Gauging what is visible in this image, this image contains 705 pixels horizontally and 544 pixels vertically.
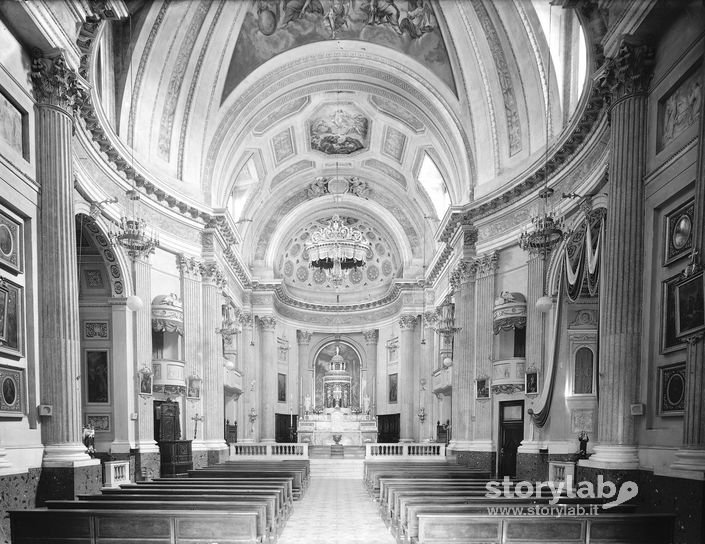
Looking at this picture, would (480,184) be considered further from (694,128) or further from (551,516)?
(551,516)

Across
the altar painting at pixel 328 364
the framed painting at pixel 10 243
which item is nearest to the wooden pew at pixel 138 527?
the framed painting at pixel 10 243

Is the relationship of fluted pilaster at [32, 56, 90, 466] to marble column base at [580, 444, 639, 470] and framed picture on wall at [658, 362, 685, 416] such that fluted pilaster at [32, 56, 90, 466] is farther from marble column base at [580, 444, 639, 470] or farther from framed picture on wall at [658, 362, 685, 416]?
framed picture on wall at [658, 362, 685, 416]

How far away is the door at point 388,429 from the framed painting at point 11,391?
74.3 ft

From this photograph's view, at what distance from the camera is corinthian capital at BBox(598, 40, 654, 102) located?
8648 millimetres

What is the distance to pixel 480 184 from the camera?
737 inches

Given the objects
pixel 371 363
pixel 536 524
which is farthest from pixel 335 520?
pixel 371 363

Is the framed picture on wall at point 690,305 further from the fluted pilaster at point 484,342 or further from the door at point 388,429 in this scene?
the door at point 388,429

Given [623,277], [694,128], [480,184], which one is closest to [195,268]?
[480,184]

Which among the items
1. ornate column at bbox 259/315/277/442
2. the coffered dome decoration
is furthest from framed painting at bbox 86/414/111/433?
the coffered dome decoration

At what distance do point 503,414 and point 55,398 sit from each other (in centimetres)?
1190

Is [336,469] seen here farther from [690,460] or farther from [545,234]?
[690,460]

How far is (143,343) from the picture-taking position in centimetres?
1480

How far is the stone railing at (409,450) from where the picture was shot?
21109 millimetres

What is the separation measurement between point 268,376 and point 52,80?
2141 centimetres
